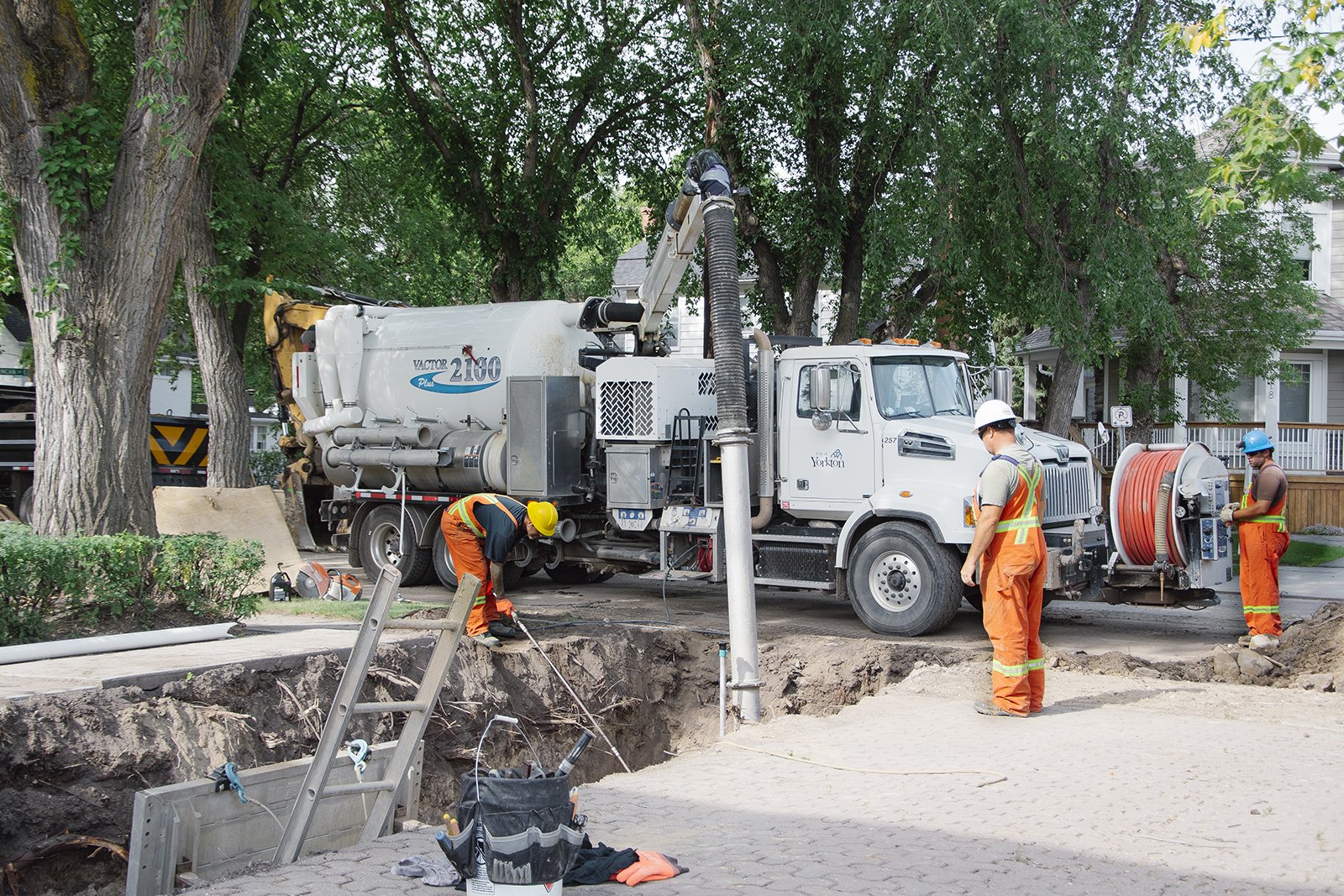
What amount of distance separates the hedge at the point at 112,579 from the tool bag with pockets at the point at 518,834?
5.31 meters

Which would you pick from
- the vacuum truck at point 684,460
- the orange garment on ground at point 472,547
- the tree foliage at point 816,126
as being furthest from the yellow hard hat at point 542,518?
the tree foliage at point 816,126

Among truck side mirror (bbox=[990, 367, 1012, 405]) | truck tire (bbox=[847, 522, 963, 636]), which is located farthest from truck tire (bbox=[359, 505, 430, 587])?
truck side mirror (bbox=[990, 367, 1012, 405])

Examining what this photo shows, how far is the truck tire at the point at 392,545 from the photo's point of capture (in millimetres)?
14602

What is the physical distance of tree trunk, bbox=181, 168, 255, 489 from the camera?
16.0 m

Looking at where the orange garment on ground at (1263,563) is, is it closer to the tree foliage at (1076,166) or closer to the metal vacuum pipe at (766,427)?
the metal vacuum pipe at (766,427)

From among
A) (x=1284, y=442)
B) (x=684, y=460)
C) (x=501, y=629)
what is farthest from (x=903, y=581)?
(x=1284, y=442)

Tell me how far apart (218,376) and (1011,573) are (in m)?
12.6

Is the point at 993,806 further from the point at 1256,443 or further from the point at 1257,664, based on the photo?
the point at 1256,443

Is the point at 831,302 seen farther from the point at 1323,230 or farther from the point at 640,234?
the point at 1323,230

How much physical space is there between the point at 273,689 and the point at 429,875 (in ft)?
11.3

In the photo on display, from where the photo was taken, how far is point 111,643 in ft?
26.3

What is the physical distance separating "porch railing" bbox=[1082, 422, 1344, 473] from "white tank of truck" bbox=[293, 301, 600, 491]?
13436 mm

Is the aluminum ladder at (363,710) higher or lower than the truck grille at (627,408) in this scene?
lower

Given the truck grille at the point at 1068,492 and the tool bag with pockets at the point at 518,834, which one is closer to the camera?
the tool bag with pockets at the point at 518,834
